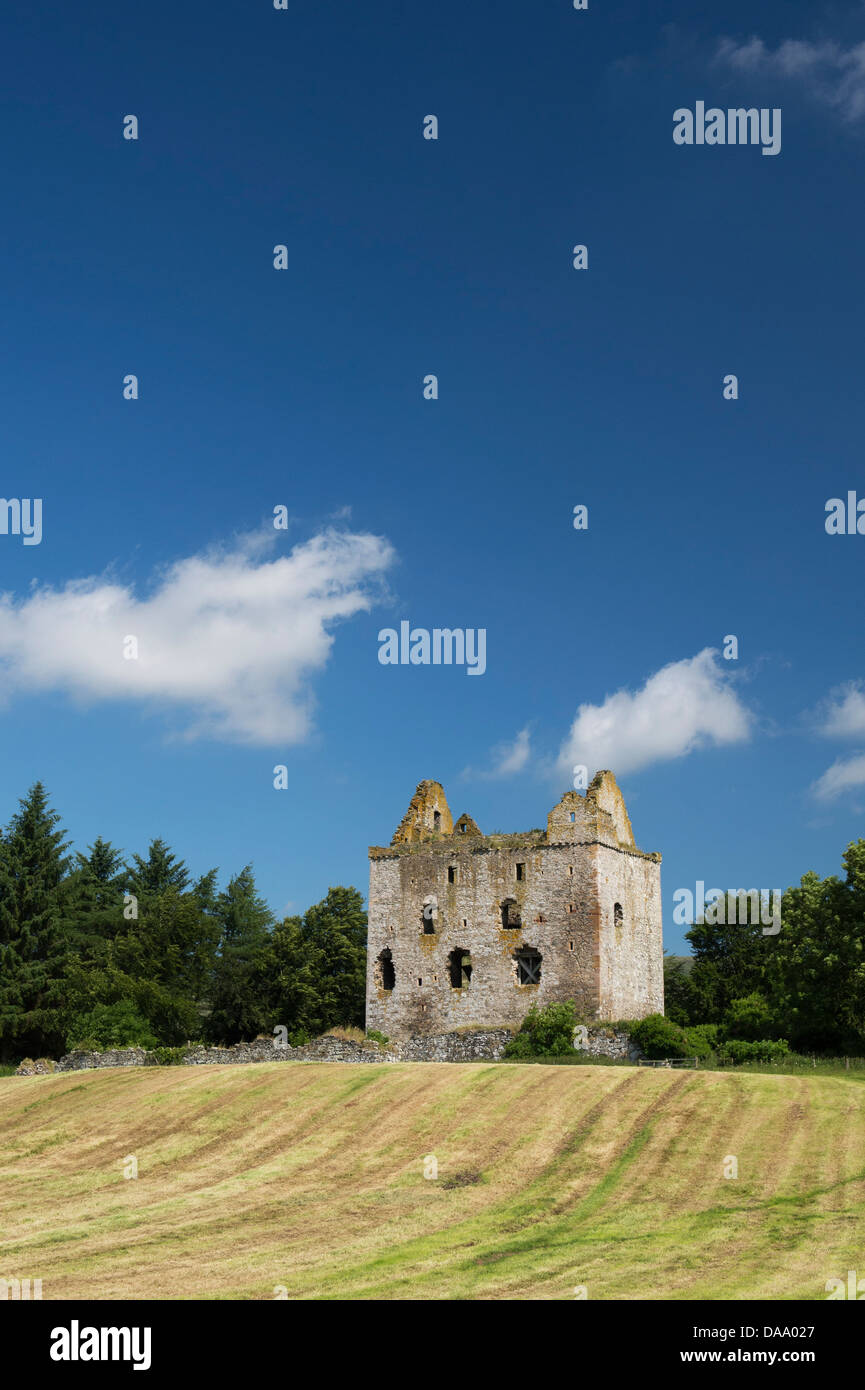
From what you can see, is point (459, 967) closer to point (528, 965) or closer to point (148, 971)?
point (528, 965)

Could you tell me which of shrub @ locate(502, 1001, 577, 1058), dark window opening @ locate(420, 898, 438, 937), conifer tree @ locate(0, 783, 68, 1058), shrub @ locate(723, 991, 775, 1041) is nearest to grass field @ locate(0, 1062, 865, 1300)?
shrub @ locate(502, 1001, 577, 1058)

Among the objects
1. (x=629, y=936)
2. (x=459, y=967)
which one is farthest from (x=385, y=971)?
(x=629, y=936)

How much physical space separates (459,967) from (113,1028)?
15.4 metres

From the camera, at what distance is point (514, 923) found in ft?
170

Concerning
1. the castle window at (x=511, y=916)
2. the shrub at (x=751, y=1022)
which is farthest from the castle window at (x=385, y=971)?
the shrub at (x=751, y=1022)

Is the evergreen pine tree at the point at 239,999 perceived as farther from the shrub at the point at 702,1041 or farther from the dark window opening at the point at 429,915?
the shrub at the point at 702,1041

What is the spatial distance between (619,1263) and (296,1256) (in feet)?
16.9

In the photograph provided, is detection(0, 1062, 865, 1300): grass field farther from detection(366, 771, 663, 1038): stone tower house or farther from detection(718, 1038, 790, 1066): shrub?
detection(366, 771, 663, 1038): stone tower house

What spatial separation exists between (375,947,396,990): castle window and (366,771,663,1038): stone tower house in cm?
5

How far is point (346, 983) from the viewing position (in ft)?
216

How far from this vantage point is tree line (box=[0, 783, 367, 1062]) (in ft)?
193

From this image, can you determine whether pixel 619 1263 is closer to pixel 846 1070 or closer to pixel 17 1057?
pixel 846 1070

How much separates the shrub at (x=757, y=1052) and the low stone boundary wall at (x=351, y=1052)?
4561 millimetres
